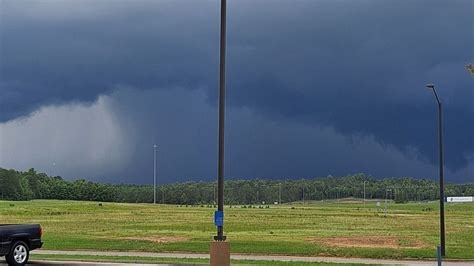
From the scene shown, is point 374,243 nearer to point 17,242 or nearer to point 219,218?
point 17,242

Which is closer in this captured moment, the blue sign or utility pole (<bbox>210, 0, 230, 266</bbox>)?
utility pole (<bbox>210, 0, 230, 266</bbox>)

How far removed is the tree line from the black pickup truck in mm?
123232

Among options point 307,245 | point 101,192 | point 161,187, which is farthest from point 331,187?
point 307,245

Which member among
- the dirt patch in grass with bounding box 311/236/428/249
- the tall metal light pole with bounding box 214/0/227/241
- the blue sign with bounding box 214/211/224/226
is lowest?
the dirt patch in grass with bounding box 311/236/428/249

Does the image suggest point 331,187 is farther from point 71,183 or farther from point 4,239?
point 4,239

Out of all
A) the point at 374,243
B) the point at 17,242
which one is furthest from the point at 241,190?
the point at 17,242

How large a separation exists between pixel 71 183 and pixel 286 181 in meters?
55.0

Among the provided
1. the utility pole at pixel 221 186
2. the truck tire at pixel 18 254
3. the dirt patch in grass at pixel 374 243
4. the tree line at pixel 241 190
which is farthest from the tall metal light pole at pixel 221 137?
the tree line at pixel 241 190

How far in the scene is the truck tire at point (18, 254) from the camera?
2234 centimetres

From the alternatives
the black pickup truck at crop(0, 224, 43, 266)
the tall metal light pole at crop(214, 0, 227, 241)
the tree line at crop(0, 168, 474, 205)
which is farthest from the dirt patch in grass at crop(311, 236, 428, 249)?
the tree line at crop(0, 168, 474, 205)

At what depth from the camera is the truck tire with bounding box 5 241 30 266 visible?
880 inches

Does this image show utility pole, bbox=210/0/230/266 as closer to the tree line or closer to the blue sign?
the blue sign

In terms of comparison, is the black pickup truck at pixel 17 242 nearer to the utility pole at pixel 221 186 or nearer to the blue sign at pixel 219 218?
the utility pole at pixel 221 186

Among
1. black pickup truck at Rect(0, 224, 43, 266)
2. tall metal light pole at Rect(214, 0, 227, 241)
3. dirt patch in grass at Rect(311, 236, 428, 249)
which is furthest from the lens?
dirt patch in grass at Rect(311, 236, 428, 249)
